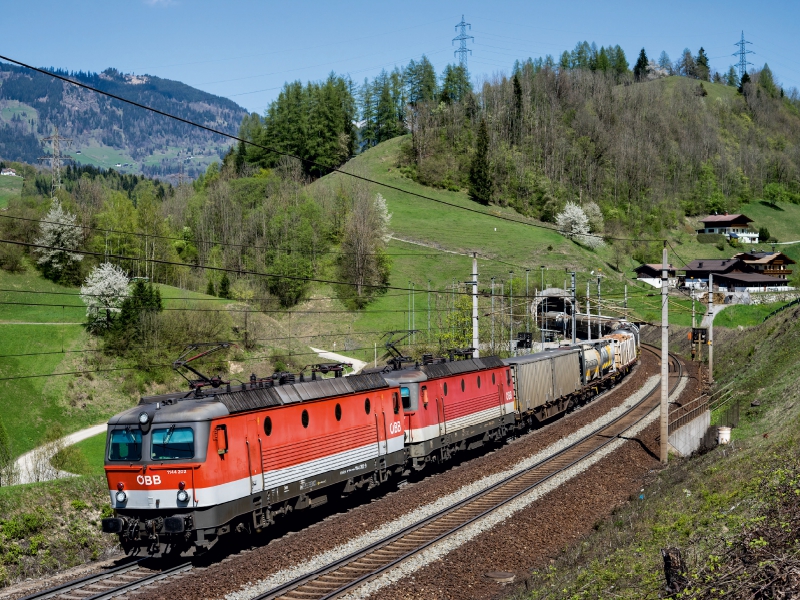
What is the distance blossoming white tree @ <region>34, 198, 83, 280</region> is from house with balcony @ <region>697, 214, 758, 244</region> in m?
128

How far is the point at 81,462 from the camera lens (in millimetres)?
38938

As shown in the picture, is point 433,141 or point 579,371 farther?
point 433,141

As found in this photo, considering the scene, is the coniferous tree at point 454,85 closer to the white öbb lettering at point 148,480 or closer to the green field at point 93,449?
the green field at point 93,449

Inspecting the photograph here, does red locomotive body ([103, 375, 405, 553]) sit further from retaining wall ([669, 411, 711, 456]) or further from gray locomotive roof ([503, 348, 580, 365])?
retaining wall ([669, 411, 711, 456])

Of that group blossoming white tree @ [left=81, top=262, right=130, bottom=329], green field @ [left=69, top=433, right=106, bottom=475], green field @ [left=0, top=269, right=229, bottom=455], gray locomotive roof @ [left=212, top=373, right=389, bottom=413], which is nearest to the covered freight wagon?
gray locomotive roof @ [left=212, top=373, right=389, bottom=413]

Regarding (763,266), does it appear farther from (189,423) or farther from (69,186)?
(69,186)

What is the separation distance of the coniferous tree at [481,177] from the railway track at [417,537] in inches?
4795

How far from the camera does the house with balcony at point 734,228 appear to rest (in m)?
166

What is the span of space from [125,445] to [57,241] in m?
79.3

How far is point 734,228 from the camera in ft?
547

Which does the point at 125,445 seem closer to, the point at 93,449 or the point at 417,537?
the point at 417,537

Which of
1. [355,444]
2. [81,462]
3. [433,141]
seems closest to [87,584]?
[355,444]

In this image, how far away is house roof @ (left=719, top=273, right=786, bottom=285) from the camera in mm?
118438

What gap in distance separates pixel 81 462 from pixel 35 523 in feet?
62.9
